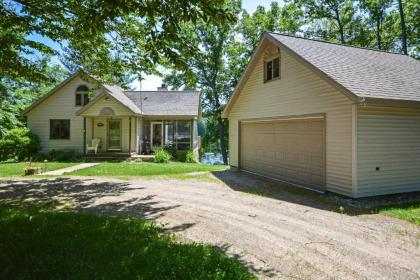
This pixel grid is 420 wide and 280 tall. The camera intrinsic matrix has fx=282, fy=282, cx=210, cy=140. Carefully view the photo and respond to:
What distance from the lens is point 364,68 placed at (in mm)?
10250

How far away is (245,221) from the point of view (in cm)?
655

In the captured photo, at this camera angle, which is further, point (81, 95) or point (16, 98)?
point (16, 98)

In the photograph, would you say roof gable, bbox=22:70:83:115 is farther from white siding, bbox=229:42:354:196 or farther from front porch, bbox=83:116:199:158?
white siding, bbox=229:42:354:196

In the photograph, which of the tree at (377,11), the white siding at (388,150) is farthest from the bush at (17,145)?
the tree at (377,11)

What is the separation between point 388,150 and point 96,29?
8849mm

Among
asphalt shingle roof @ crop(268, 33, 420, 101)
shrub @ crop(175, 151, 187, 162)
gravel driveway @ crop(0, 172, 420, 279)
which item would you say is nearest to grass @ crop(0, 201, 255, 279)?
gravel driveway @ crop(0, 172, 420, 279)

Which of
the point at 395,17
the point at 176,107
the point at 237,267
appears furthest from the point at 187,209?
the point at 395,17

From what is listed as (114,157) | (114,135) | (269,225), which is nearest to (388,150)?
(269,225)

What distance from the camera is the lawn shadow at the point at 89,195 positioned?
7422 mm

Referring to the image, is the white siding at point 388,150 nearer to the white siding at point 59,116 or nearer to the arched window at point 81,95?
the white siding at point 59,116

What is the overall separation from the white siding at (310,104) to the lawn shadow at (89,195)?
522cm

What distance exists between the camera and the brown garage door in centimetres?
982

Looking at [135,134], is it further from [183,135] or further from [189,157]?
[189,157]

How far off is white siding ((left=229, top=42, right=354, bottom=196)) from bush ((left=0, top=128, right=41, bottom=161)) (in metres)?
16.5
